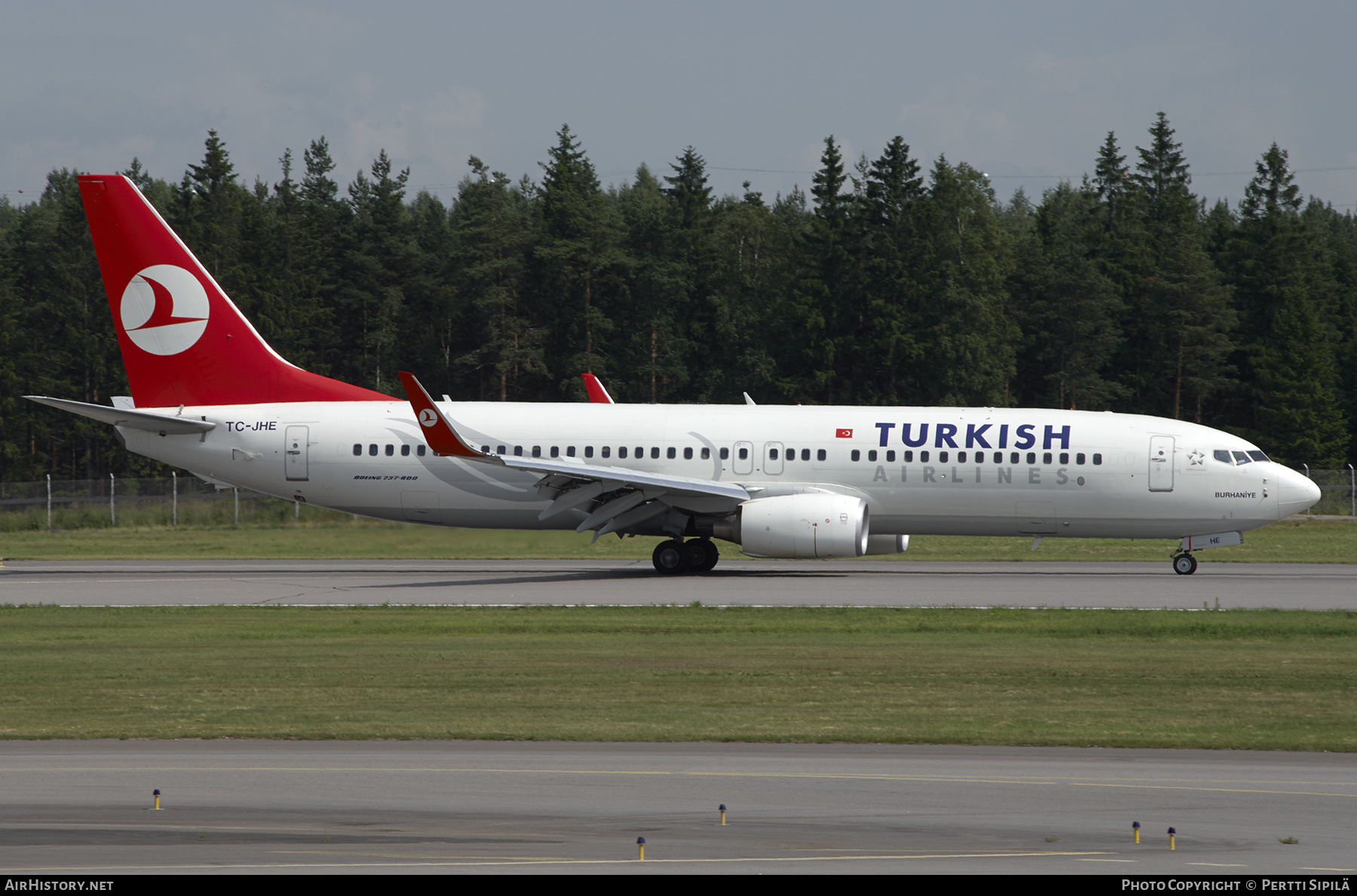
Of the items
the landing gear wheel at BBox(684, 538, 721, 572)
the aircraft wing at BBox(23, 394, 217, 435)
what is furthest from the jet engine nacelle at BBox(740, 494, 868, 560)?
the aircraft wing at BBox(23, 394, 217, 435)

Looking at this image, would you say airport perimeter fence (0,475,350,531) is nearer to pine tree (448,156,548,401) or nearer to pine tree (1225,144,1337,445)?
pine tree (448,156,548,401)

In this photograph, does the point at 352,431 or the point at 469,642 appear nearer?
the point at 469,642

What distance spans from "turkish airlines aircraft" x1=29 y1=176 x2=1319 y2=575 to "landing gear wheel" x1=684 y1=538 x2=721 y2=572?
0.04 metres

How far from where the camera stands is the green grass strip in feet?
41.8

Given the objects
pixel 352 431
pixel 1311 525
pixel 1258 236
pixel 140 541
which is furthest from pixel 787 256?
pixel 352 431

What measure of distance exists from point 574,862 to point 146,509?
41.3 m

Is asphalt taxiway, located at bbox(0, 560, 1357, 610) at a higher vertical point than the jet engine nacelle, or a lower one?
lower

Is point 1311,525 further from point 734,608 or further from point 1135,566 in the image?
point 734,608

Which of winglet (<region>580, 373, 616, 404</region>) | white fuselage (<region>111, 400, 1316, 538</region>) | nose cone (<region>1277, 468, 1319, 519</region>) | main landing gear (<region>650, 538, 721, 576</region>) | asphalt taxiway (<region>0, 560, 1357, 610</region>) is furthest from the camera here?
winglet (<region>580, 373, 616, 404</region>)

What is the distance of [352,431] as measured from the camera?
29484 mm

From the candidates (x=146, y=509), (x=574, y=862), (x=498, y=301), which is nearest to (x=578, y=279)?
(x=498, y=301)

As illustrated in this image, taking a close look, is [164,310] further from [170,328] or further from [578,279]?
[578,279]

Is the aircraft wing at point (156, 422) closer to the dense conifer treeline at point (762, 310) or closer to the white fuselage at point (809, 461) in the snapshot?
the white fuselage at point (809, 461)
